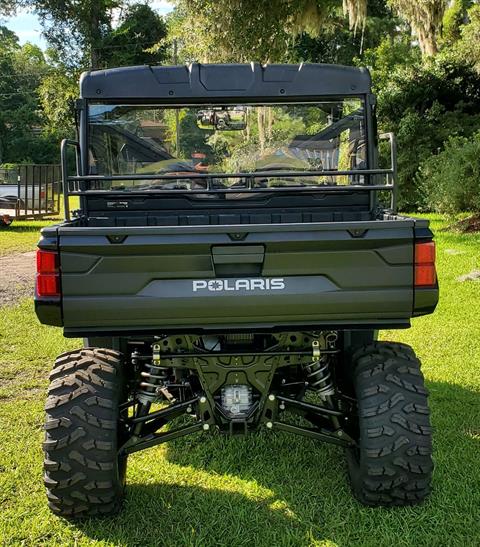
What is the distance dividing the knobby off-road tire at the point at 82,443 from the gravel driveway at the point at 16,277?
5936 mm

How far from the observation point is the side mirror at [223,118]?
14.5ft

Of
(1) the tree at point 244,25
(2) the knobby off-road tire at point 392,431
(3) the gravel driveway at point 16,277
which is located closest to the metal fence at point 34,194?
(3) the gravel driveway at point 16,277

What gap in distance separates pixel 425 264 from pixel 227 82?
6.56 feet

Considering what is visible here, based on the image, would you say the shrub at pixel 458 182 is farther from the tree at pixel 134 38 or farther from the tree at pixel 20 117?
the tree at pixel 20 117

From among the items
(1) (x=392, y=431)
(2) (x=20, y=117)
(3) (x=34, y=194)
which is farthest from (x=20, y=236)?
(2) (x=20, y=117)

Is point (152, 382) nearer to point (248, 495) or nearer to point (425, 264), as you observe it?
point (248, 495)

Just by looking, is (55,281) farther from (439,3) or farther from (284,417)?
(439,3)

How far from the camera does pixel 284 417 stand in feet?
15.2

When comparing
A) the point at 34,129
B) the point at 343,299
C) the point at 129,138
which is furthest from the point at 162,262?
the point at 34,129

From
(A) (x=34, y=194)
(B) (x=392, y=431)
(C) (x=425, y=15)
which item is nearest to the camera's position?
(B) (x=392, y=431)

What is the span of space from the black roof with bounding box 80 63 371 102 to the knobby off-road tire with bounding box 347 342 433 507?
1900mm

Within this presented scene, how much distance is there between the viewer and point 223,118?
4.47 m

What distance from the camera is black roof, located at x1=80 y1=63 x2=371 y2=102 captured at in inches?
170

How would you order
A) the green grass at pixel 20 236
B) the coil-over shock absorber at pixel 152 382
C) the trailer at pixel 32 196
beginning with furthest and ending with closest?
the trailer at pixel 32 196, the green grass at pixel 20 236, the coil-over shock absorber at pixel 152 382
